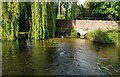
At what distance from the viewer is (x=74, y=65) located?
543 inches

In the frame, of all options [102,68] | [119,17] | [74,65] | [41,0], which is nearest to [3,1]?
[41,0]

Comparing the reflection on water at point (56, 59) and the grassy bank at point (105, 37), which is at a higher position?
the grassy bank at point (105, 37)

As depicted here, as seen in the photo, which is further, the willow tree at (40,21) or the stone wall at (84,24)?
the stone wall at (84,24)

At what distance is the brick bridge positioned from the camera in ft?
85.3

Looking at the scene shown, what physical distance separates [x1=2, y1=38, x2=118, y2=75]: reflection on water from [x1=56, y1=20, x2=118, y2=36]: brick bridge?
19.8 ft

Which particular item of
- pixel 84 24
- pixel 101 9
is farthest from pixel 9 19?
pixel 101 9

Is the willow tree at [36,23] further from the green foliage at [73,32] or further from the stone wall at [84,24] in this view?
the stone wall at [84,24]

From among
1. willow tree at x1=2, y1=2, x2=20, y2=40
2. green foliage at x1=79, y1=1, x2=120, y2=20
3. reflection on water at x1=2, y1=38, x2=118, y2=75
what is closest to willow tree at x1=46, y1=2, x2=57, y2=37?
reflection on water at x1=2, y1=38, x2=118, y2=75

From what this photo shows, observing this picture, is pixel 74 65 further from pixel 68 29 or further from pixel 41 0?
pixel 68 29

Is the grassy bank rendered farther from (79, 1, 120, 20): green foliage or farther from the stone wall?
(79, 1, 120, 20): green foliage

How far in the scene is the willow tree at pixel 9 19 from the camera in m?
20.7

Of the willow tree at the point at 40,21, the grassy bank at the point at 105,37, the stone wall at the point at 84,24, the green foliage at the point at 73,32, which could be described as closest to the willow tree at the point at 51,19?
the willow tree at the point at 40,21

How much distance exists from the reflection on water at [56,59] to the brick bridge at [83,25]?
6.03 meters

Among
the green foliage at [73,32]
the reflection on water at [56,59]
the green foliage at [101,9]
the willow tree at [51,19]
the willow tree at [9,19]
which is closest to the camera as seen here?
the reflection on water at [56,59]
